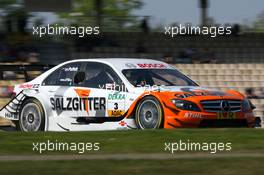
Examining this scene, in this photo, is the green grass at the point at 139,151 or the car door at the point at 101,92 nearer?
the green grass at the point at 139,151

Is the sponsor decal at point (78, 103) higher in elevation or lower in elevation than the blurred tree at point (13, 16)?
lower

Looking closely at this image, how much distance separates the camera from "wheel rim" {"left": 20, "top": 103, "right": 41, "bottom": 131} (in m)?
15.0

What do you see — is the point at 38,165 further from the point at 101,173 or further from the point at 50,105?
the point at 50,105

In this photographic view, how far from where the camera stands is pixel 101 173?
8711 mm

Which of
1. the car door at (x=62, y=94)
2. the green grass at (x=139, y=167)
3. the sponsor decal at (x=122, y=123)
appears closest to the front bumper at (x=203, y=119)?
the sponsor decal at (x=122, y=123)

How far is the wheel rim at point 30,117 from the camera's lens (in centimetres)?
1498

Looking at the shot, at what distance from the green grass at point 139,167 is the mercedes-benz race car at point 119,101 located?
4.21 m

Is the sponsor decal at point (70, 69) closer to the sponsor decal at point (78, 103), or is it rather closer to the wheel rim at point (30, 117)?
the sponsor decal at point (78, 103)

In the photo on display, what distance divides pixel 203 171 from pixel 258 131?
147 inches

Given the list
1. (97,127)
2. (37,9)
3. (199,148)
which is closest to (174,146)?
(199,148)

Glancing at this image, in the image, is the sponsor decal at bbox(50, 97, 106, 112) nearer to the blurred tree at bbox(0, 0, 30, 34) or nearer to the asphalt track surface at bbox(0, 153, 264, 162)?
the asphalt track surface at bbox(0, 153, 264, 162)

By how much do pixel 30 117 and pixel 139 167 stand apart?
6328 millimetres

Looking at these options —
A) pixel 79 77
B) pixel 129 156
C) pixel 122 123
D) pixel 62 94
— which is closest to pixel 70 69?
pixel 79 77

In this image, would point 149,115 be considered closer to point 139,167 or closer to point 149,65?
point 149,65
